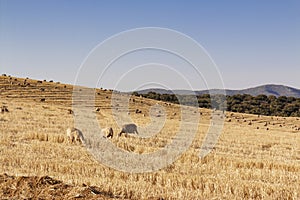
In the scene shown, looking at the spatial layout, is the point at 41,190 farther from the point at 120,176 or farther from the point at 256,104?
the point at 256,104

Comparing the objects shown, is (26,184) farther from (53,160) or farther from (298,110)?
(298,110)

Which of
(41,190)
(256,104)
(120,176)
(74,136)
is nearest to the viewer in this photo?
(41,190)

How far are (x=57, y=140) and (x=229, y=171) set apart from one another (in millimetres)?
7056

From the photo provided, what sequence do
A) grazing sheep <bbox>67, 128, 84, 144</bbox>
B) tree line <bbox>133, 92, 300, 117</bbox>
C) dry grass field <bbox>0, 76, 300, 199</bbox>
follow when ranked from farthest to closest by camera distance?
tree line <bbox>133, 92, 300, 117</bbox>, grazing sheep <bbox>67, 128, 84, 144</bbox>, dry grass field <bbox>0, 76, 300, 199</bbox>

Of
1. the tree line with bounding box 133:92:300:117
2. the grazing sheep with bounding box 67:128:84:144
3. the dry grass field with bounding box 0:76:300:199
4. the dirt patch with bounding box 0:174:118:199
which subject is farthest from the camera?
the tree line with bounding box 133:92:300:117

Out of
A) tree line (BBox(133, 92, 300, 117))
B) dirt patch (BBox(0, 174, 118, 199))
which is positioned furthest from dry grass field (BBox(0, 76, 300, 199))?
tree line (BBox(133, 92, 300, 117))

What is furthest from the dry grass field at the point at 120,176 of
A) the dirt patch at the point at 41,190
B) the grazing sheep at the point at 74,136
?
the grazing sheep at the point at 74,136

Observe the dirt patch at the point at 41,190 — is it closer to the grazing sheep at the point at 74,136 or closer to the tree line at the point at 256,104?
the grazing sheep at the point at 74,136

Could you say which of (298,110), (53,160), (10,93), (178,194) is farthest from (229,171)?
(298,110)

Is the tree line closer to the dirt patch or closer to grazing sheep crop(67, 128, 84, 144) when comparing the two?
grazing sheep crop(67, 128, 84, 144)

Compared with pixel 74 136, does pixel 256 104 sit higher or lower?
higher

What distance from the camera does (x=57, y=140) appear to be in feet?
49.0

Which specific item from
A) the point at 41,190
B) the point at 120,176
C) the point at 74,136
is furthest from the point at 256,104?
the point at 41,190

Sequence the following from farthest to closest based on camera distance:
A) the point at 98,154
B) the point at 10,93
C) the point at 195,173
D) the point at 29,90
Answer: the point at 29,90 < the point at 10,93 < the point at 98,154 < the point at 195,173
